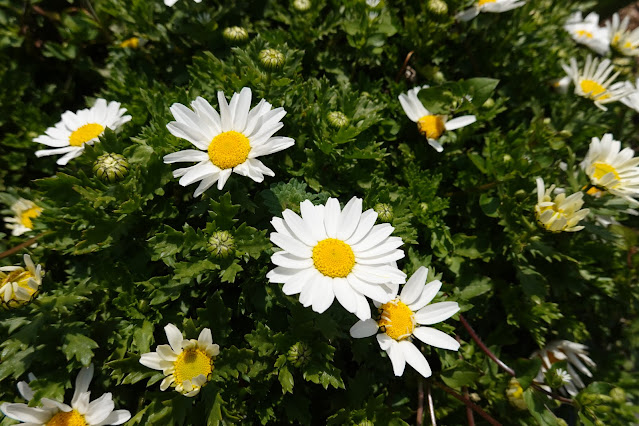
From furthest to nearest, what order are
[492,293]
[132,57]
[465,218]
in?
1. [132,57]
2. [465,218]
3. [492,293]

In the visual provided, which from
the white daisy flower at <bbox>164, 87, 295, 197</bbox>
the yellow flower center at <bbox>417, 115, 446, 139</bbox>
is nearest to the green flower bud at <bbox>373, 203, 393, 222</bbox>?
the white daisy flower at <bbox>164, 87, 295, 197</bbox>

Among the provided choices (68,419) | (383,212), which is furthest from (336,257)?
(68,419)

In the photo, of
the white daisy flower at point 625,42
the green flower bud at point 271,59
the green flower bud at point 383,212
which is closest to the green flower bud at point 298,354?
the green flower bud at point 383,212

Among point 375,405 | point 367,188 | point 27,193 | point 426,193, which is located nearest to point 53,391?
point 27,193

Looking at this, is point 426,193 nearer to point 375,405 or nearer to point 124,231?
point 375,405

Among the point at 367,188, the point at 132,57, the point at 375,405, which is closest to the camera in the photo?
the point at 375,405

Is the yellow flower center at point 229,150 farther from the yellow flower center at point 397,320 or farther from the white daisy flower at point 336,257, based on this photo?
the yellow flower center at point 397,320
